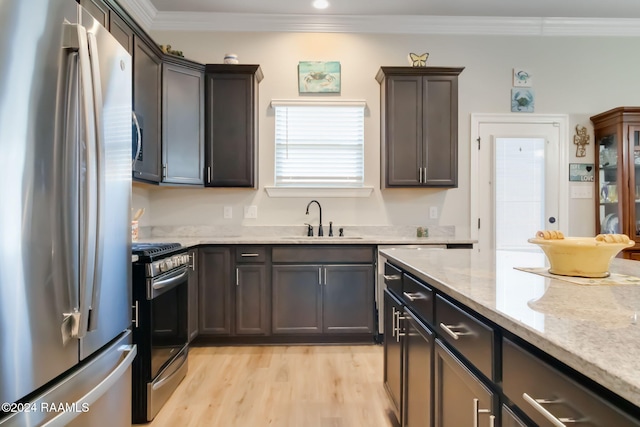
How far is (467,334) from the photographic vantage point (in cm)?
97

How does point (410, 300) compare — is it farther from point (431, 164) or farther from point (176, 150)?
point (176, 150)

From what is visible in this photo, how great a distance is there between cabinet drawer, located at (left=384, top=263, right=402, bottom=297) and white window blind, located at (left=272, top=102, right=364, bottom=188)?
5.73ft

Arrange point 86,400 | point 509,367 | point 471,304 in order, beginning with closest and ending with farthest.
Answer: point 509,367, point 471,304, point 86,400

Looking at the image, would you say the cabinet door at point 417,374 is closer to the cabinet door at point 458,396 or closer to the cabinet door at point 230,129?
the cabinet door at point 458,396

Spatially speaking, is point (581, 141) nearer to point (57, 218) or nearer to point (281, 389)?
point (281, 389)

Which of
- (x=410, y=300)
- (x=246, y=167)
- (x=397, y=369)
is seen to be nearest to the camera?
(x=410, y=300)

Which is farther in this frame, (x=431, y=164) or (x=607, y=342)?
(x=431, y=164)

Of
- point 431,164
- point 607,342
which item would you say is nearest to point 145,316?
point 607,342

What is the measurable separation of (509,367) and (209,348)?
272cm

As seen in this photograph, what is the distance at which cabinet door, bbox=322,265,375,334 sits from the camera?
9.82ft

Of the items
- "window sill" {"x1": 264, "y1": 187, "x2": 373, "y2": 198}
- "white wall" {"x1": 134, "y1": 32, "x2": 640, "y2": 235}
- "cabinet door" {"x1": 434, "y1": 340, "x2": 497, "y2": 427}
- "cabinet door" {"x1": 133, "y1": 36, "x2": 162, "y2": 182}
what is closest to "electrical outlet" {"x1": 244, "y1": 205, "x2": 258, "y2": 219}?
"white wall" {"x1": 134, "y1": 32, "x2": 640, "y2": 235}

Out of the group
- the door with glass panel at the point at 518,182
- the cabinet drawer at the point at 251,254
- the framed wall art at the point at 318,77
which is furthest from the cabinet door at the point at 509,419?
the framed wall art at the point at 318,77

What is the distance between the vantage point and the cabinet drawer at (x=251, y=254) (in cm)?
298

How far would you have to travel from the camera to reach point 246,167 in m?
3.25
